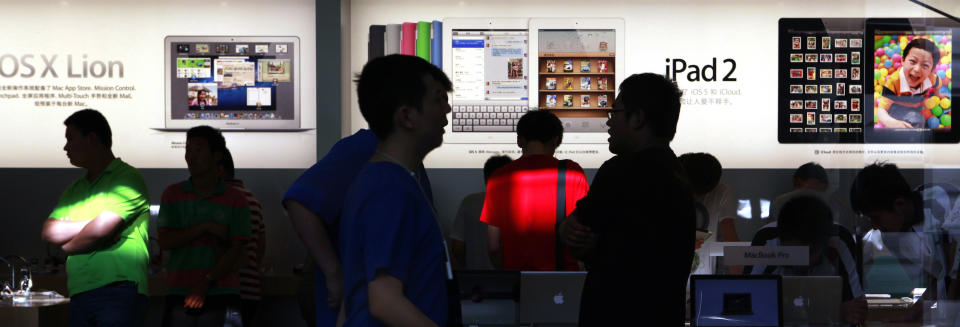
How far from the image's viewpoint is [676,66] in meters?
5.36

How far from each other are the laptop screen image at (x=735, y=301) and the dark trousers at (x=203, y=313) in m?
1.95

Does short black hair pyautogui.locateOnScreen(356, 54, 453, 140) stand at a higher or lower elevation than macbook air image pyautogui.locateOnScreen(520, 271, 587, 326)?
higher

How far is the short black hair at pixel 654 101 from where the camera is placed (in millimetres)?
2354

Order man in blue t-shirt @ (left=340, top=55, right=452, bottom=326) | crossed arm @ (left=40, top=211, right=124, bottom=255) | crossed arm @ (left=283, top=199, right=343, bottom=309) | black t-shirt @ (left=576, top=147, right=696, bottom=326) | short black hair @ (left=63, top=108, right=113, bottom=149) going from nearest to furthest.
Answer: man in blue t-shirt @ (left=340, top=55, right=452, bottom=326), crossed arm @ (left=283, top=199, right=343, bottom=309), black t-shirt @ (left=576, top=147, right=696, bottom=326), crossed arm @ (left=40, top=211, right=124, bottom=255), short black hair @ (left=63, top=108, right=113, bottom=149)

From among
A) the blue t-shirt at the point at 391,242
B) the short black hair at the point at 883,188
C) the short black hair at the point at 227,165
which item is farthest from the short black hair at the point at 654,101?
the short black hair at the point at 227,165

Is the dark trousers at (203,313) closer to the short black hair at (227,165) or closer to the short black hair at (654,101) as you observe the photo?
the short black hair at (227,165)

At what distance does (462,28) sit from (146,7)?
1.82 metres

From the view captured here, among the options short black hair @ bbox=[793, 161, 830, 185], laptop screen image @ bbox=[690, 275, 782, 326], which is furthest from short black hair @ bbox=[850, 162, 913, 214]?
short black hair @ bbox=[793, 161, 830, 185]

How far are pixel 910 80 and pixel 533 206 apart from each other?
73.3 inches

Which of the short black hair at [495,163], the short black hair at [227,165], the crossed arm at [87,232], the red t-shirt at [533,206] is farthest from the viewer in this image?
the short black hair at [495,163]

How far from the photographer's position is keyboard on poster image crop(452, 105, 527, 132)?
Answer: 5293 millimetres

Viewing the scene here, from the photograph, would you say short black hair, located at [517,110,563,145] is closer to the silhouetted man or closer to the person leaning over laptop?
the person leaning over laptop

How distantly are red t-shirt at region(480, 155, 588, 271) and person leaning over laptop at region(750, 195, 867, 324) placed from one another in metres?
0.86

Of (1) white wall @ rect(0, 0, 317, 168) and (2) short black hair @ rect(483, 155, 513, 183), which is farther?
(1) white wall @ rect(0, 0, 317, 168)
